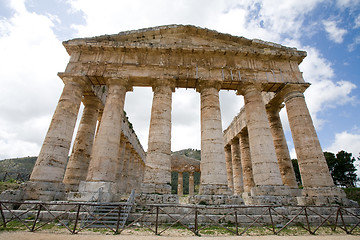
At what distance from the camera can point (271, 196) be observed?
941 centimetres

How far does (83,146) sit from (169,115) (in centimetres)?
694

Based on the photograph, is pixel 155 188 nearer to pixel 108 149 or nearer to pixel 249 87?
pixel 108 149

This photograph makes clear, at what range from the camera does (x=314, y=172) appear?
33.8 feet

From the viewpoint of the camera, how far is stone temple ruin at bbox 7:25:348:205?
967 cm

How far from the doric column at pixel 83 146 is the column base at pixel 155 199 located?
6.12 meters

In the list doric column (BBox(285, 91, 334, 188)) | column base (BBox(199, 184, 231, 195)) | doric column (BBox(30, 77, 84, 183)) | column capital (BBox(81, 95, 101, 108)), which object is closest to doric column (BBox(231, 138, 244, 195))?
doric column (BBox(285, 91, 334, 188))

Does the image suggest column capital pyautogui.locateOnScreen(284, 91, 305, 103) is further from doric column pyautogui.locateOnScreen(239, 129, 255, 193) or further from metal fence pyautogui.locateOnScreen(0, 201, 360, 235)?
metal fence pyautogui.locateOnScreen(0, 201, 360, 235)

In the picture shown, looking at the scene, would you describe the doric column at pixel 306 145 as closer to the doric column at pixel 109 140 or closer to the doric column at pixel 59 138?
the doric column at pixel 109 140

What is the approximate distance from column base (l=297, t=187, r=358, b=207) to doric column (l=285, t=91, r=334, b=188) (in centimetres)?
Answer: 33

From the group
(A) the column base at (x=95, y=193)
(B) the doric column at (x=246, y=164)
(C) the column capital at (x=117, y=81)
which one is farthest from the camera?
(B) the doric column at (x=246, y=164)

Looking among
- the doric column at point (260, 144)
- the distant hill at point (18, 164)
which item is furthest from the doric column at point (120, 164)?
the distant hill at point (18, 164)

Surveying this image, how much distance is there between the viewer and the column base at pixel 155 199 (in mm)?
8922

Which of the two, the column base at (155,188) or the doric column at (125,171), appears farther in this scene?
the doric column at (125,171)

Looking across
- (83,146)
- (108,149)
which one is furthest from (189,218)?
(83,146)
